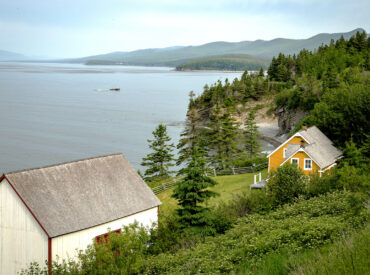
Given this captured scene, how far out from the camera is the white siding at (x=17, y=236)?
18062 millimetres

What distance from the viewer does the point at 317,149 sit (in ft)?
116

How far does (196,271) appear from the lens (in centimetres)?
1232

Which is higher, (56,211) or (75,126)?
Result: (56,211)

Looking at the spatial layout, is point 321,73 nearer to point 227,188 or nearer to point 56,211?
point 227,188

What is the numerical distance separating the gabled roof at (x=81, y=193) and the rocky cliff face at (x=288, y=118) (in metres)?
52.4

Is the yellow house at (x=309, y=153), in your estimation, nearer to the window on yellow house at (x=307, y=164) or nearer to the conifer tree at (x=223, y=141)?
the window on yellow house at (x=307, y=164)

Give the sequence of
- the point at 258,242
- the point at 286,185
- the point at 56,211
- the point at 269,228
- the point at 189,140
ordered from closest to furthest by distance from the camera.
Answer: the point at 258,242
the point at 269,228
the point at 56,211
the point at 286,185
the point at 189,140

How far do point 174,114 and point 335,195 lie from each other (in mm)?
97175

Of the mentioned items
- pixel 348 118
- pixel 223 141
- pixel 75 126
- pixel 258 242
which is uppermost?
pixel 348 118

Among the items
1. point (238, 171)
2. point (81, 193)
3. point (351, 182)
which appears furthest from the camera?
point (238, 171)

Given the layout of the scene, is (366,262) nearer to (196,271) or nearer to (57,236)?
(196,271)

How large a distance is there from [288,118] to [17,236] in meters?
63.3

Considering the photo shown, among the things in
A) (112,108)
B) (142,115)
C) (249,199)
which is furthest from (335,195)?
(112,108)

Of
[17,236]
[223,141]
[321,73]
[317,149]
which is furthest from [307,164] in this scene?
[321,73]
